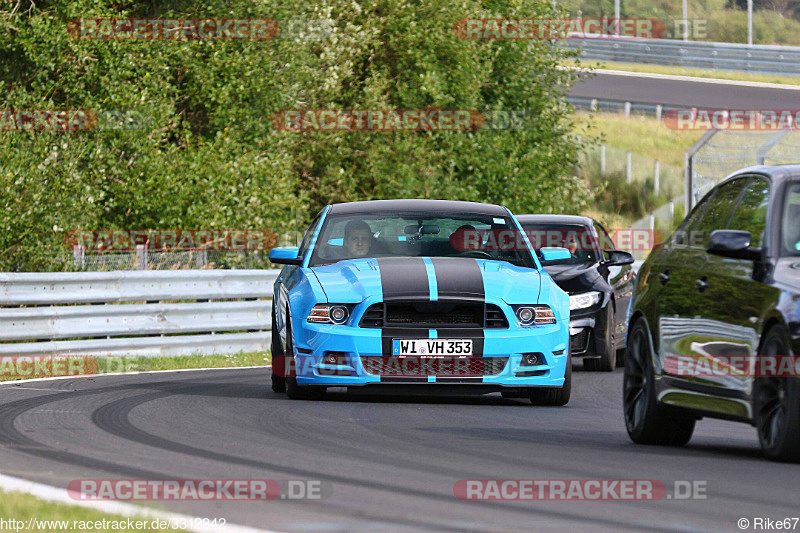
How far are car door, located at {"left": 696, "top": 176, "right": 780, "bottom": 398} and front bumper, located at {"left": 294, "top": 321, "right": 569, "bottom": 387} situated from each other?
9.31ft

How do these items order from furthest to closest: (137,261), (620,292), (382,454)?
(137,261) < (620,292) < (382,454)

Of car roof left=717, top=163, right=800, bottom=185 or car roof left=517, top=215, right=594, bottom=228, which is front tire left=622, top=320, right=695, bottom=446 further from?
car roof left=517, top=215, right=594, bottom=228

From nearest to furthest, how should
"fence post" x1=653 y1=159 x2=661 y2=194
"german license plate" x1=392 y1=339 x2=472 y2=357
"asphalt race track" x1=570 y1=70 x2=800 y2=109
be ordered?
1. "german license plate" x1=392 y1=339 x2=472 y2=357
2. "fence post" x1=653 y1=159 x2=661 y2=194
3. "asphalt race track" x1=570 y1=70 x2=800 y2=109

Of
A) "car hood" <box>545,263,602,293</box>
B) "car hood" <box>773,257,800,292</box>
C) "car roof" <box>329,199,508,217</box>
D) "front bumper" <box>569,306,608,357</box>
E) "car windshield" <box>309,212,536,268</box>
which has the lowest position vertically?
"front bumper" <box>569,306,608,357</box>

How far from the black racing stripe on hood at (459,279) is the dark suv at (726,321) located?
5.62 ft

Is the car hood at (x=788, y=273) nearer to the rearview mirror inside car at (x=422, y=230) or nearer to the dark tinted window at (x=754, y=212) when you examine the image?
the dark tinted window at (x=754, y=212)

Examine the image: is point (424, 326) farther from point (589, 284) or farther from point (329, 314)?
point (589, 284)

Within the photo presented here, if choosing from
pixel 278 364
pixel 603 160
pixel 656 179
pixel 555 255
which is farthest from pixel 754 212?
pixel 603 160

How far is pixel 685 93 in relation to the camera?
49.5 metres

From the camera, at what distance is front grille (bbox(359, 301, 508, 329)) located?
1151 cm

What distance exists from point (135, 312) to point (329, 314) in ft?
20.3

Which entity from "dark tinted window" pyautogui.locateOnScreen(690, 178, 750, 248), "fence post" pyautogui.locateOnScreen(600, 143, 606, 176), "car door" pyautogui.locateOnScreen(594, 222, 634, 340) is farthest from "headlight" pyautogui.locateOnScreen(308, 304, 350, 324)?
"fence post" pyautogui.locateOnScreen(600, 143, 606, 176)

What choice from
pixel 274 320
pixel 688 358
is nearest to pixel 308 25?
pixel 274 320

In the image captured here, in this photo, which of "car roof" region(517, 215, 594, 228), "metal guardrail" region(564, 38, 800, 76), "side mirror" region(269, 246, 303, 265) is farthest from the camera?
"metal guardrail" region(564, 38, 800, 76)
